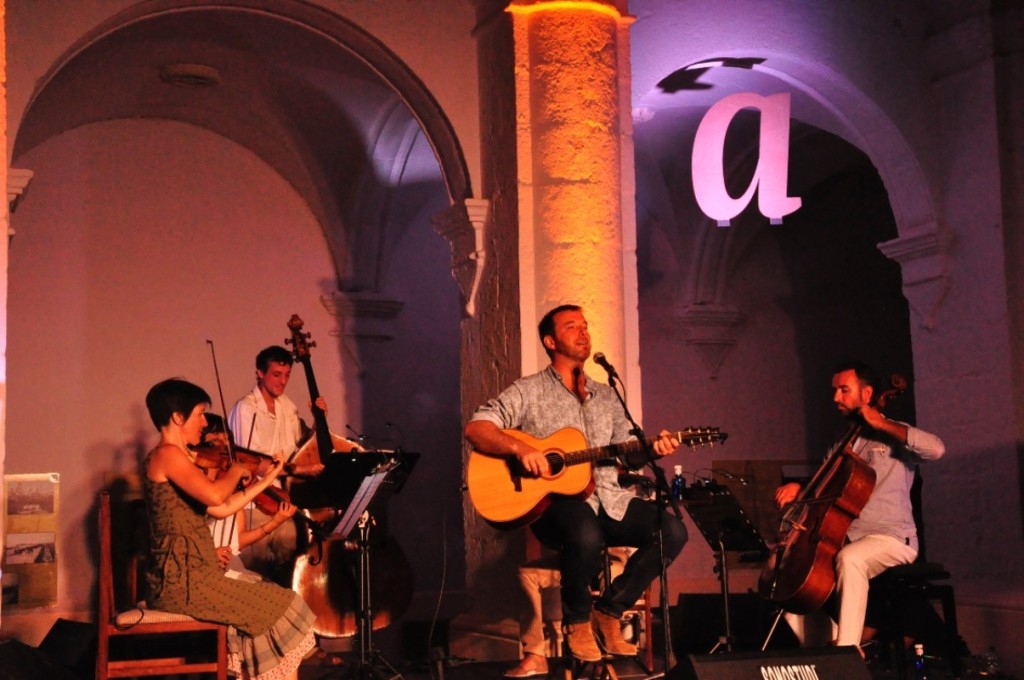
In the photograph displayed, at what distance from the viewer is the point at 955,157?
9.31m

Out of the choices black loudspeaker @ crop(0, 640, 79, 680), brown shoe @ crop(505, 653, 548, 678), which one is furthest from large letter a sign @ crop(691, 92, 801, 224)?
black loudspeaker @ crop(0, 640, 79, 680)

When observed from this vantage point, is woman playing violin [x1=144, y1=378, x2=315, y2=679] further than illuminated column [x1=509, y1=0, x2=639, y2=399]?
No

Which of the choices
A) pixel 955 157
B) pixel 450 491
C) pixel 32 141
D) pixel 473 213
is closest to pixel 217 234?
pixel 32 141

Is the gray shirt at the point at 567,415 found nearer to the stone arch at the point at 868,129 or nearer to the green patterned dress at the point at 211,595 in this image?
the green patterned dress at the point at 211,595

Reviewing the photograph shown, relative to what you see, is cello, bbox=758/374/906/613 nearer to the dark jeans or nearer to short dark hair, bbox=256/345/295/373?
the dark jeans

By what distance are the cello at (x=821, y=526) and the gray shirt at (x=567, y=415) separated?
1.00 metres

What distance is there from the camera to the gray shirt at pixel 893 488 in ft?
21.3

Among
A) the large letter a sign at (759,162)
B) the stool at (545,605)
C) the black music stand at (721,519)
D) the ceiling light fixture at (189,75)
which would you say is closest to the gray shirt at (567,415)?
the black music stand at (721,519)

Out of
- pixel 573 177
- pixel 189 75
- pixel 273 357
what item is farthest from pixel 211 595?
pixel 189 75

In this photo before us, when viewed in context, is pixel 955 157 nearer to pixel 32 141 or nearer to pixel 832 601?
pixel 832 601

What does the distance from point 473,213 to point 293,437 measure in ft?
6.05

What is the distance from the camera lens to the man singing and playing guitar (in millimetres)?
5344

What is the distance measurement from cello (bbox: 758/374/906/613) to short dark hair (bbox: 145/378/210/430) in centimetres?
299

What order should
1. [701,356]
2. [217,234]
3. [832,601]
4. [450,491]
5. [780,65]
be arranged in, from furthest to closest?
1. [701,356]
2. [450,491]
3. [217,234]
4. [780,65]
5. [832,601]
